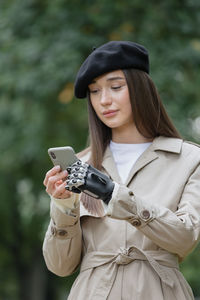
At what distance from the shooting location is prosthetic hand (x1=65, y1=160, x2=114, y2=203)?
2656mm

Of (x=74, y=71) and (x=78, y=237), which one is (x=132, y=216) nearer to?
(x=78, y=237)

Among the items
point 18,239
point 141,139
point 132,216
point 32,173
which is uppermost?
point 141,139

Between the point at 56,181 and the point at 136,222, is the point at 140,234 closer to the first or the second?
the point at 136,222

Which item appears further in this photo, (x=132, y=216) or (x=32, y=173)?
(x=32, y=173)

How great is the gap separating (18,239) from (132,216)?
11.0m

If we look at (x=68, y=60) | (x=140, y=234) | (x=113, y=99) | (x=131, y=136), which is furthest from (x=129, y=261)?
(x=68, y=60)

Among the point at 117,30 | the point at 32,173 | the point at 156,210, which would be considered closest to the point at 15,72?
the point at 117,30

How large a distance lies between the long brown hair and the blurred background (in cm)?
326

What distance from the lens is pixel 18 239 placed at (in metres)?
13.4

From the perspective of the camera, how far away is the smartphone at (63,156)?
2746 mm

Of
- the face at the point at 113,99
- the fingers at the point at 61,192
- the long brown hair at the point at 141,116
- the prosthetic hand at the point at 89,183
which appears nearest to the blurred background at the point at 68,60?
the long brown hair at the point at 141,116

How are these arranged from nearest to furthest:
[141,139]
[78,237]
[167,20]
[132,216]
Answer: [132,216] → [78,237] → [141,139] → [167,20]

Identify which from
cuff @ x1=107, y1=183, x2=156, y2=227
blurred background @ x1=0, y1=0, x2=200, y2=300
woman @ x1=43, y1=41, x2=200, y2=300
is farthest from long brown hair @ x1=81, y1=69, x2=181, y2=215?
blurred background @ x1=0, y1=0, x2=200, y2=300

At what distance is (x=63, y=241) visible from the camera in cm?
300
